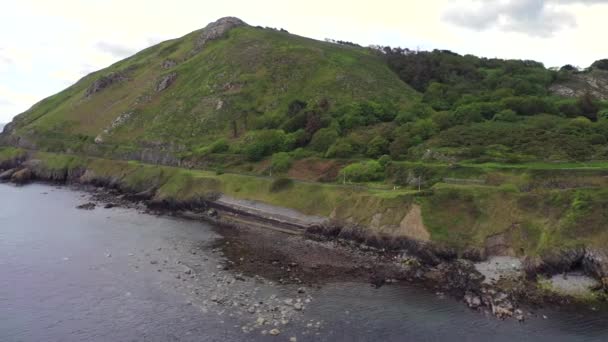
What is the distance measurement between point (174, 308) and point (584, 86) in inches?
6034

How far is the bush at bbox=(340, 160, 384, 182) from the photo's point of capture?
81.2 meters

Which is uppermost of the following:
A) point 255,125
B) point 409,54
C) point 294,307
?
point 409,54

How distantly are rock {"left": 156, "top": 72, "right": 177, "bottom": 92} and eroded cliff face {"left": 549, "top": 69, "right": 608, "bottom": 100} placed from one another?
138 meters

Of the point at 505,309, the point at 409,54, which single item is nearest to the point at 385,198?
the point at 505,309

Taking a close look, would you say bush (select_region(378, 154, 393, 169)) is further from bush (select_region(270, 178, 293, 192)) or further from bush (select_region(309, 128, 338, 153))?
bush (select_region(309, 128, 338, 153))

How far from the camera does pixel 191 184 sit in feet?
303

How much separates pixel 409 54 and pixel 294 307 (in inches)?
6373

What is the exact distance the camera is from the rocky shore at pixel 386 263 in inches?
1735

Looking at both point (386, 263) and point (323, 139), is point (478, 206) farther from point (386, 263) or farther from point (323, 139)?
point (323, 139)

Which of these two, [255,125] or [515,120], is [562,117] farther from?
[255,125]

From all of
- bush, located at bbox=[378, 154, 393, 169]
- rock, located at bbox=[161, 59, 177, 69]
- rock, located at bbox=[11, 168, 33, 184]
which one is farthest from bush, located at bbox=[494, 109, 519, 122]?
rock, located at bbox=[161, 59, 177, 69]

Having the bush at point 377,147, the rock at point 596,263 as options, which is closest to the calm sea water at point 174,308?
the rock at point 596,263

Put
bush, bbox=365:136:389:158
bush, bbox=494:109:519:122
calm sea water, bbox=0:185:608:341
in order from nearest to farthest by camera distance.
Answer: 1. calm sea water, bbox=0:185:608:341
2. bush, bbox=365:136:389:158
3. bush, bbox=494:109:519:122

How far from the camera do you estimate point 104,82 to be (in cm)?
19088
